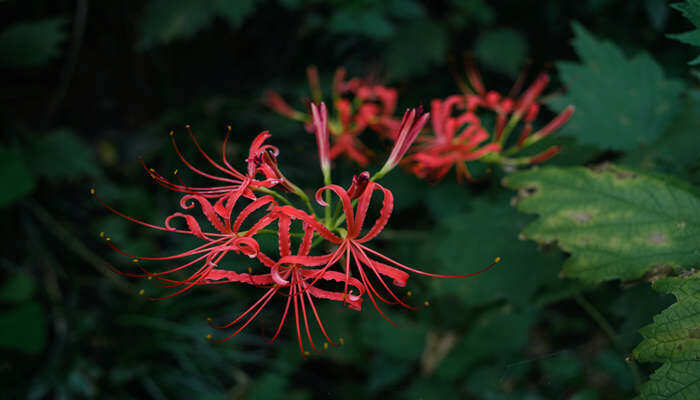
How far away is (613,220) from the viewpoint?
1131 millimetres

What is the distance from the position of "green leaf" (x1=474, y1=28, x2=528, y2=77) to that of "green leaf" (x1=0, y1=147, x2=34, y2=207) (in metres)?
2.51

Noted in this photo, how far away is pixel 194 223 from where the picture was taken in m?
0.98

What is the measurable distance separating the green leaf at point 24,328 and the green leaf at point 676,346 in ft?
9.41

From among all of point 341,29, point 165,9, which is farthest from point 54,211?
point 341,29

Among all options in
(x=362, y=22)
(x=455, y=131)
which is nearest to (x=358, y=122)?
(x=455, y=131)

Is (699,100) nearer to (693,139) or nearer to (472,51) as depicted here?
(693,139)

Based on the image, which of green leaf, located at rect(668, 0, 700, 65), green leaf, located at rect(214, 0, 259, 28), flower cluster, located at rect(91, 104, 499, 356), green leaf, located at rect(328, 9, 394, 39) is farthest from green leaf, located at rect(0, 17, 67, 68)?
green leaf, located at rect(668, 0, 700, 65)

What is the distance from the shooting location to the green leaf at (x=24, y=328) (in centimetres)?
241

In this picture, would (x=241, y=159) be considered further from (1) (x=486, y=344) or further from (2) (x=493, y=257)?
(1) (x=486, y=344)

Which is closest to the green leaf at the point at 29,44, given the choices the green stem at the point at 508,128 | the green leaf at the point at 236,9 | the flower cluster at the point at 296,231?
the green leaf at the point at 236,9

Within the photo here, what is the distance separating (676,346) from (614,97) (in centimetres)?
111

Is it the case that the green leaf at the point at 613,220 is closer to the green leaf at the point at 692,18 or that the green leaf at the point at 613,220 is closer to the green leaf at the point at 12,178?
the green leaf at the point at 692,18

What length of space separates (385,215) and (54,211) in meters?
2.78

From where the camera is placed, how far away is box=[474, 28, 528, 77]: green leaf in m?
2.35
